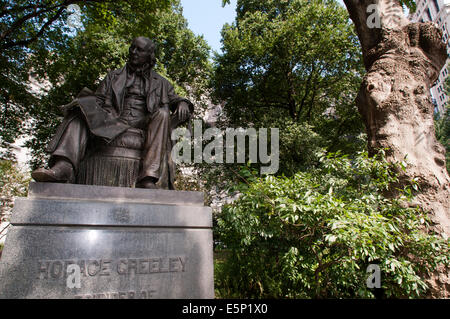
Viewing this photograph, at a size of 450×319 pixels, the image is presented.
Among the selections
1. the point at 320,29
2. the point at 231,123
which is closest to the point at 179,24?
the point at 231,123

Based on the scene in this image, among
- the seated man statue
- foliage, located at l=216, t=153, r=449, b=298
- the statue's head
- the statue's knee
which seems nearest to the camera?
the seated man statue

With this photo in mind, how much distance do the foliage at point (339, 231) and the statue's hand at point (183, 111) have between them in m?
1.57

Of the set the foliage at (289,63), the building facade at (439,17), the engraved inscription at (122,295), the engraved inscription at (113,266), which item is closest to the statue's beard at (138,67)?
the engraved inscription at (113,266)

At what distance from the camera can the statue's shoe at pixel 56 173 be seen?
2555 mm

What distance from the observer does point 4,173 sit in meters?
15.9

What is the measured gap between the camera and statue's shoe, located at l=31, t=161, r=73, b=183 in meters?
2.55

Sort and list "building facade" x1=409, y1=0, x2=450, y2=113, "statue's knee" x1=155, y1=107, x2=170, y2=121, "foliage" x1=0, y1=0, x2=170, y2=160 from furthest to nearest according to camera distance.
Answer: "building facade" x1=409, y1=0, x2=450, y2=113, "foliage" x1=0, y1=0, x2=170, y2=160, "statue's knee" x1=155, y1=107, x2=170, y2=121

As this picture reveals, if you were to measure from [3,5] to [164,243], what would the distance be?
11.9 meters

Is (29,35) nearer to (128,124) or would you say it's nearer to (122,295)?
(128,124)

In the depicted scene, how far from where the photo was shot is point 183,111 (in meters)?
3.80

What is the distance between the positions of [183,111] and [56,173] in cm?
176

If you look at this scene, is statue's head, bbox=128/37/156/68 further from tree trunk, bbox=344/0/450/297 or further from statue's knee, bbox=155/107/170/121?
tree trunk, bbox=344/0/450/297

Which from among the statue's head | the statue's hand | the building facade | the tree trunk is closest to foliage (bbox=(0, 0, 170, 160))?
the statue's head
